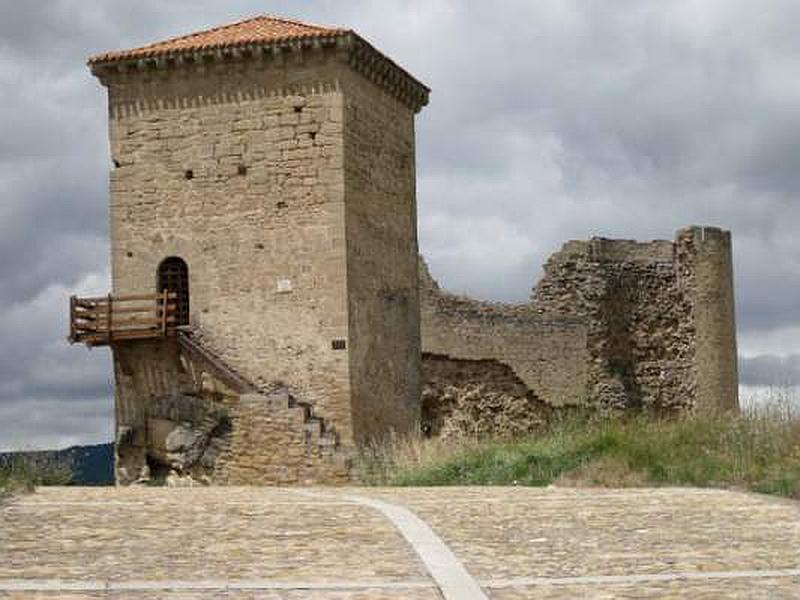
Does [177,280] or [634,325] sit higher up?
[177,280]

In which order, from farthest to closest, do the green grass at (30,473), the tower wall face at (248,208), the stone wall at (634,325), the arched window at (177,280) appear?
the stone wall at (634,325), the arched window at (177,280), the tower wall face at (248,208), the green grass at (30,473)

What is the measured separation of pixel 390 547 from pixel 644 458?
5.99 metres

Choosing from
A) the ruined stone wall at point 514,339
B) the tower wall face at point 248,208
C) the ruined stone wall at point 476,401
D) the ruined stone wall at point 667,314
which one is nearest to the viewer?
the tower wall face at point 248,208

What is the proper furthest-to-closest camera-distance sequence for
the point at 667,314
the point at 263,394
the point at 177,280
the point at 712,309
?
the point at 667,314 → the point at 712,309 → the point at 177,280 → the point at 263,394

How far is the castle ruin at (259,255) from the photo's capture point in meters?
21.9

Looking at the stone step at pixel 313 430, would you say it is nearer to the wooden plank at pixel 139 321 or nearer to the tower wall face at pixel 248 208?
the tower wall face at pixel 248 208

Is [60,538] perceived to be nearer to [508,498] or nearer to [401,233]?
[508,498]

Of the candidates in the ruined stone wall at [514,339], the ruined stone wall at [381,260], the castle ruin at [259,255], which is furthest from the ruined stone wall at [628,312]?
the castle ruin at [259,255]

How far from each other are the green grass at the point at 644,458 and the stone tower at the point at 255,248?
503 centimetres

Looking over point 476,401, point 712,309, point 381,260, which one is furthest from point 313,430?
point 712,309

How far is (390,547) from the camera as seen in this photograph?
28.4 feet

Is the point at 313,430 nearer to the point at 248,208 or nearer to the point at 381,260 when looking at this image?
the point at 381,260

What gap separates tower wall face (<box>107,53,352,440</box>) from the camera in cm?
2202

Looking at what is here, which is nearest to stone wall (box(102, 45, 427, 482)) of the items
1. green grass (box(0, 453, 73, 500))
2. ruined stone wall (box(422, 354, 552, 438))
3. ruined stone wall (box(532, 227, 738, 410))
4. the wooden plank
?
the wooden plank
